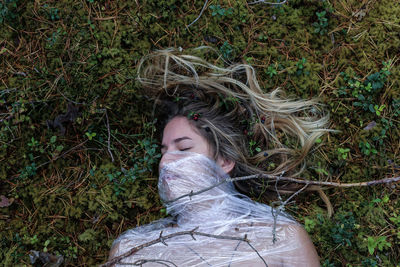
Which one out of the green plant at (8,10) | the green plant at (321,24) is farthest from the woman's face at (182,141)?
the green plant at (8,10)

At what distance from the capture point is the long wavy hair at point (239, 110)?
328 cm

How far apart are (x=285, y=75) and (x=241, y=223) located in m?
1.52

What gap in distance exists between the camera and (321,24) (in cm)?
356

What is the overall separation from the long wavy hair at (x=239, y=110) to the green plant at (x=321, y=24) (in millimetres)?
700

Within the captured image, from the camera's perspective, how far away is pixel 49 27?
3.64 metres

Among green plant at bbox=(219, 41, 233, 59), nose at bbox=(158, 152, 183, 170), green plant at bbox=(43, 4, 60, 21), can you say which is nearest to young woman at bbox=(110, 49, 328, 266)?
nose at bbox=(158, 152, 183, 170)

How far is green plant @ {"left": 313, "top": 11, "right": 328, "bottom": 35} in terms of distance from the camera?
355 centimetres

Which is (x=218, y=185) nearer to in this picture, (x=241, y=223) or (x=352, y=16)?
(x=241, y=223)

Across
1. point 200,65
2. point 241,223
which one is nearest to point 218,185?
point 241,223

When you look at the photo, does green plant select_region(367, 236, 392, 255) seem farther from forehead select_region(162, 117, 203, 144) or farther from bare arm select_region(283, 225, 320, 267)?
forehead select_region(162, 117, 203, 144)

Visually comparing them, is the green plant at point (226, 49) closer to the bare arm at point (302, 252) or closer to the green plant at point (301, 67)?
the green plant at point (301, 67)

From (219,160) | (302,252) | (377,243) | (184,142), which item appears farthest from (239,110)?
(377,243)

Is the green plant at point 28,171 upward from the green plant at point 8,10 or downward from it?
downward

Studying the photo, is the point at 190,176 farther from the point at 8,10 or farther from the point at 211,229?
the point at 8,10
